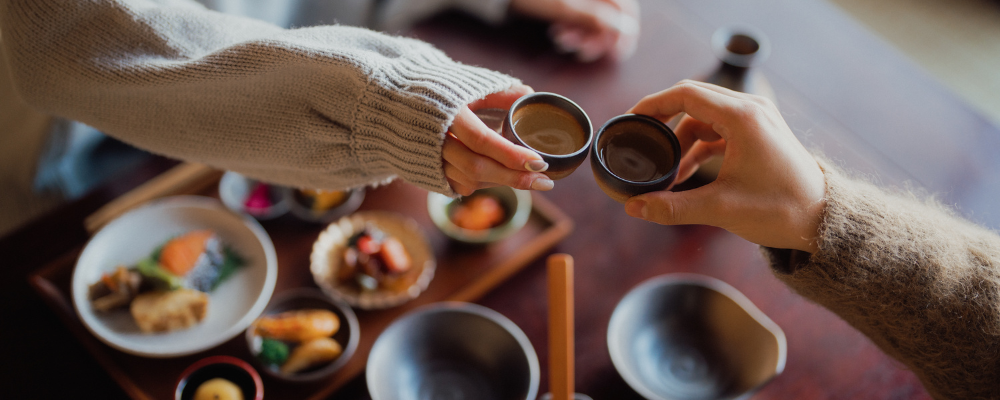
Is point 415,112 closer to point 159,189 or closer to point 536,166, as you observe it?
point 536,166

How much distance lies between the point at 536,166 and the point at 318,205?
0.84 m

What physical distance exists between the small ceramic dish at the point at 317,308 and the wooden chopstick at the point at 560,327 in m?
0.48

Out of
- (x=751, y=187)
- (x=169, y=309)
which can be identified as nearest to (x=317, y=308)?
(x=169, y=309)

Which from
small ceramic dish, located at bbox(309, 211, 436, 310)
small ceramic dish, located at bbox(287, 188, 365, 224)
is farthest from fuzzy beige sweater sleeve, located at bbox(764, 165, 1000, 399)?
small ceramic dish, located at bbox(287, 188, 365, 224)

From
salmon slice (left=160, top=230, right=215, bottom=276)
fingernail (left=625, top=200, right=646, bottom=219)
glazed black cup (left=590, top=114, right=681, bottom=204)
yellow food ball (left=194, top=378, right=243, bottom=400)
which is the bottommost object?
yellow food ball (left=194, top=378, right=243, bottom=400)

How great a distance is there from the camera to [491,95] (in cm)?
A: 113

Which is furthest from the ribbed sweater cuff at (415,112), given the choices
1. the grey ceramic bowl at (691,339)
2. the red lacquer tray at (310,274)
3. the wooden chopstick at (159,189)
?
the wooden chopstick at (159,189)

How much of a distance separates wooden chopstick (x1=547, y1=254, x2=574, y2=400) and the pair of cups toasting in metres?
0.28

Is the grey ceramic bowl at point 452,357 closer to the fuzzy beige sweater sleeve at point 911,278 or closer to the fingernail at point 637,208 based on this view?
the fingernail at point 637,208

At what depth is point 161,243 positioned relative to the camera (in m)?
1.55

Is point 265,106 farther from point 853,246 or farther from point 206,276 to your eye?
point 853,246

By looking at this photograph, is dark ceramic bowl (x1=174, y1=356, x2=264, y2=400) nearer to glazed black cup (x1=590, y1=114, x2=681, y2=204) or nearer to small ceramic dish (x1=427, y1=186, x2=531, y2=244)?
small ceramic dish (x1=427, y1=186, x2=531, y2=244)

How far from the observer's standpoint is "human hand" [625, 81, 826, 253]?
1.00 metres

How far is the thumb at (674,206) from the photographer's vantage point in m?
0.98
